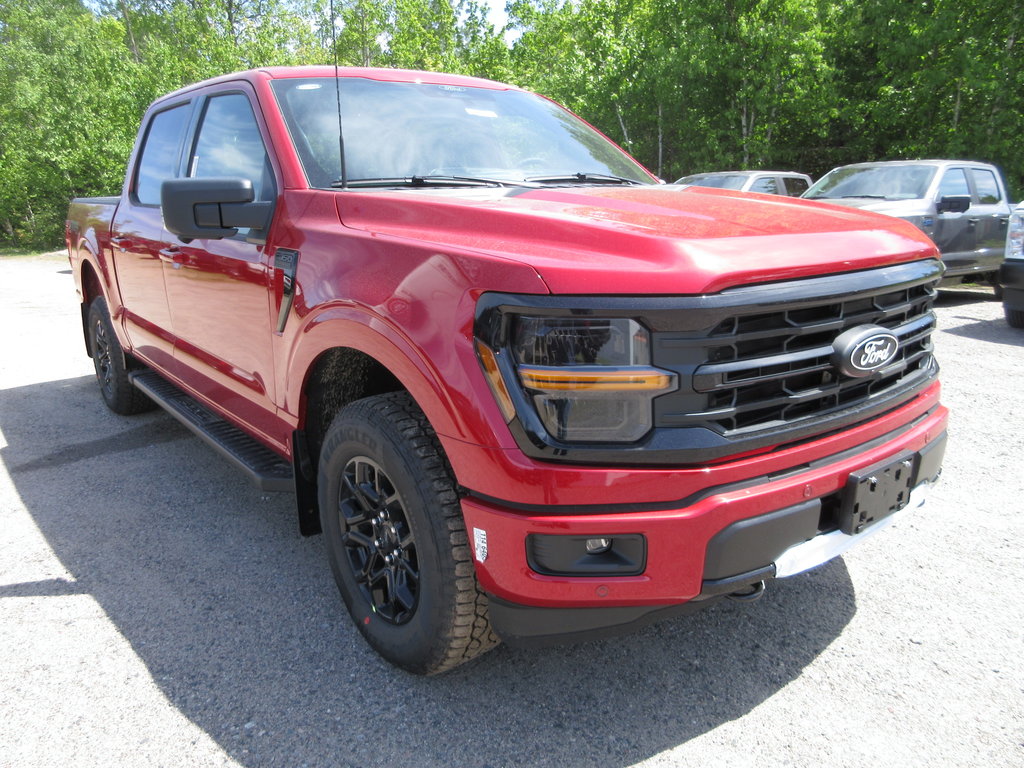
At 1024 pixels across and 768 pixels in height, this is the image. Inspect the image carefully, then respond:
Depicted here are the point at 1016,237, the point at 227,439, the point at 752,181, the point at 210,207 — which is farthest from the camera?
the point at 752,181

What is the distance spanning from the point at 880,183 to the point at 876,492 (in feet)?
27.9

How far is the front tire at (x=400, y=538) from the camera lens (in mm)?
2012

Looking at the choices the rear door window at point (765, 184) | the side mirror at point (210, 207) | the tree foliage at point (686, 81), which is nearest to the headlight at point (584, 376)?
the side mirror at point (210, 207)

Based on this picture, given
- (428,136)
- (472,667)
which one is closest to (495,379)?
(472,667)

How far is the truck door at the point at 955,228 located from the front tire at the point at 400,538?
851 cm

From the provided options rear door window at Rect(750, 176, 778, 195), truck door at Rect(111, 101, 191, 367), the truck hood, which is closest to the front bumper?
the truck hood

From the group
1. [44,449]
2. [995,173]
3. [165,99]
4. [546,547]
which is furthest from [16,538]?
[995,173]

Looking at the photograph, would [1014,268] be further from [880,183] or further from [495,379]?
[495,379]

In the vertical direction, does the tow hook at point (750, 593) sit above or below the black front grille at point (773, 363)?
below

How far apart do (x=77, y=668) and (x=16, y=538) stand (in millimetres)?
1312

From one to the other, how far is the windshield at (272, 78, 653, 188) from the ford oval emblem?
1.41 meters

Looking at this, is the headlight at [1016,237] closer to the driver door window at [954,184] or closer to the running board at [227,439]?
the driver door window at [954,184]

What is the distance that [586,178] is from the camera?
10.1ft

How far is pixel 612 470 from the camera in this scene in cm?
175
